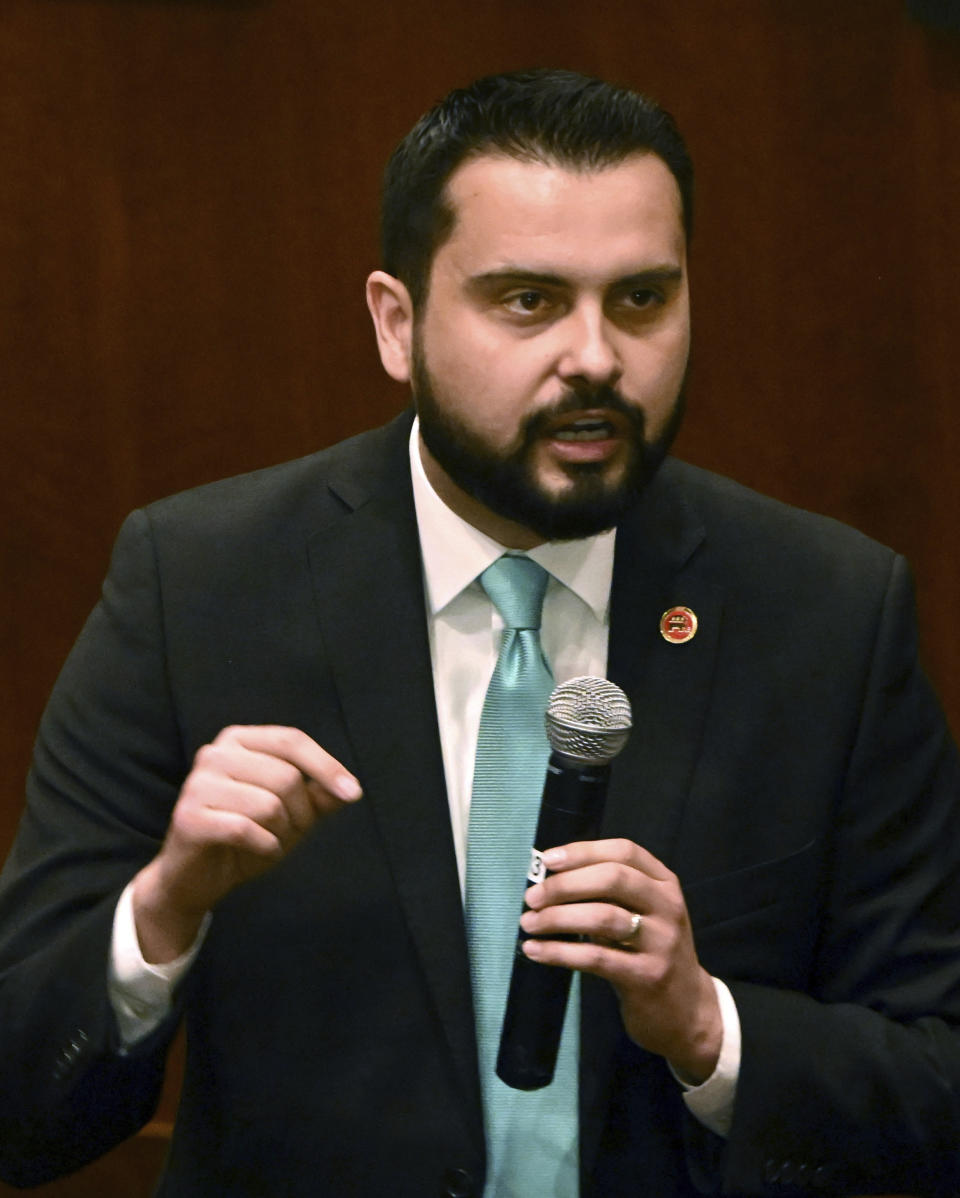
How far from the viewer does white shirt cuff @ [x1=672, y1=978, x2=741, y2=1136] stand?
1371 millimetres

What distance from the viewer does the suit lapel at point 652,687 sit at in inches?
55.4

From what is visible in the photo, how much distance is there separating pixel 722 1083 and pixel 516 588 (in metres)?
0.42

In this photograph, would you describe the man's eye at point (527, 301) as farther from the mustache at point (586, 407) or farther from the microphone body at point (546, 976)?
the microphone body at point (546, 976)

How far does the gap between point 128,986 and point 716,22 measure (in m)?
1.19

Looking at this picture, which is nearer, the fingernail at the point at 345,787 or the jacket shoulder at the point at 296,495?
the fingernail at the point at 345,787

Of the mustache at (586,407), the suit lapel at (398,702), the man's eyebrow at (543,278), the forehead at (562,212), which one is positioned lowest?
the suit lapel at (398,702)

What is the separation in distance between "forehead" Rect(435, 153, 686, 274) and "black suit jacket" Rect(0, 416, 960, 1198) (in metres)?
0.25

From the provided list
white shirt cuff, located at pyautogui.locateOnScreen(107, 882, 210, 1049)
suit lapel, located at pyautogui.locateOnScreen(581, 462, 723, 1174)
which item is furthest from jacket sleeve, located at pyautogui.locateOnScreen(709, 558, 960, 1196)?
white shirt cuff, located at pyautogui.locateOnScreen(107, 882, 210, 1049)

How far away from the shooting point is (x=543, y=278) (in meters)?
1.36

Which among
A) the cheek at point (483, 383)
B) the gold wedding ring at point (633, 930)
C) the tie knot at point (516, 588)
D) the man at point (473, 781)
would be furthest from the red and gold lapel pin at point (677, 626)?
the gold wedding ring at point (633, 930)

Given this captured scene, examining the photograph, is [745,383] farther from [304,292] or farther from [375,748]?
[375,748]

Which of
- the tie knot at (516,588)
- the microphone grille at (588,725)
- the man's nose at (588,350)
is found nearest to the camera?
the microphone grille at (588,725)

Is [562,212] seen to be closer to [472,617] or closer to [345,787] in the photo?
[472,617]

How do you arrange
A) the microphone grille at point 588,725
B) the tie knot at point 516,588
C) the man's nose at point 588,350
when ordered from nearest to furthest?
the microphone grille at point 588,725 < the man's nose at point 588,350 < the tie knot at point 516,588
